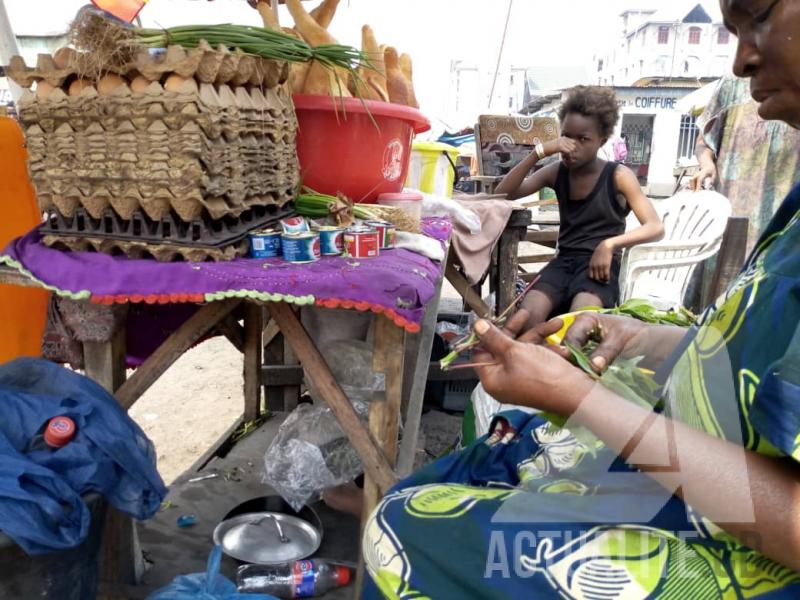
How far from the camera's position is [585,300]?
296 centimetres

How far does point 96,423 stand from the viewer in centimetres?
139

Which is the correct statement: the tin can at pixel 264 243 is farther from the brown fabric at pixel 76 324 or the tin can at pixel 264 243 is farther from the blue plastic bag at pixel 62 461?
the blue plastic bag at pixel 62 461

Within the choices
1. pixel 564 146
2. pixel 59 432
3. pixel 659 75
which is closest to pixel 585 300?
pixel 564 146

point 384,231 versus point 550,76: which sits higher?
point 550,76

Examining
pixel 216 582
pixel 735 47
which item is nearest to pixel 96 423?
pixel 216 582

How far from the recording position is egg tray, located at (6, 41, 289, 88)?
137 cm

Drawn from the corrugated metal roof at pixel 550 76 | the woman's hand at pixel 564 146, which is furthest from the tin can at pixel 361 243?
the corrugated metal roof at pixel 550 76

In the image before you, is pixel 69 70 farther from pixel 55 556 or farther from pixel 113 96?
pixel 55 556

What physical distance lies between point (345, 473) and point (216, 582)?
690 millimetres

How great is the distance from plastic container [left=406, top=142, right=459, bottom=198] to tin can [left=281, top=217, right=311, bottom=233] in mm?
1365

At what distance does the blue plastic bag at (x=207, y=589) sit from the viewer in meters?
1.51

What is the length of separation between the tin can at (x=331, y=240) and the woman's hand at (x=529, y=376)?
0.76 metres

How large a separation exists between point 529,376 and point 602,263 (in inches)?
87.2

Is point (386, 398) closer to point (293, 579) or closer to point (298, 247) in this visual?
point (298, 247)
